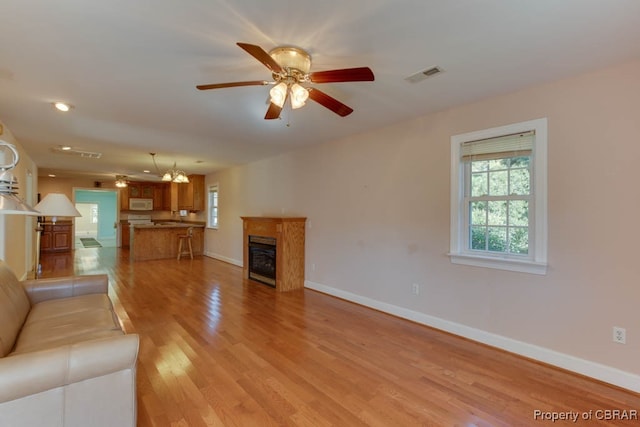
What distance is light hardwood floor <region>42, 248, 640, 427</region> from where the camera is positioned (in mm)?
1934

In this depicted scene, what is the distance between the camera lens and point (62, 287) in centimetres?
284

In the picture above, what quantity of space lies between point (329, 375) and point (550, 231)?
2.28 metres

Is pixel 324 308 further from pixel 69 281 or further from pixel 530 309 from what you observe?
pixel 69 281

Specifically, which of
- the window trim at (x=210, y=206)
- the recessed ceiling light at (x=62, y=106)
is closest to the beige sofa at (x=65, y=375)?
the recessed ceiling light at (x=62, y=106)

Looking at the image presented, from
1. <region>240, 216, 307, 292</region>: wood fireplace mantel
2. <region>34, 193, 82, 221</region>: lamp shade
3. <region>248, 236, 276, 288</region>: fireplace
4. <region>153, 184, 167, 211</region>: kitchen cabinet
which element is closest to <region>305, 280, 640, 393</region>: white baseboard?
<region>240, 216, 307, 292</region>: wood fireplace mantel

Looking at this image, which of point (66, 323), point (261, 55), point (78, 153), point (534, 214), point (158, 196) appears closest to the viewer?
point (261, 55)

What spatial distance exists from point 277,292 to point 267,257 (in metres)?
0.74

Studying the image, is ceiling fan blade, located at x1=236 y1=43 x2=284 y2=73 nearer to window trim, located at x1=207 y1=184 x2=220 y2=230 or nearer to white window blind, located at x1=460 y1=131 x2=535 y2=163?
white window blind, located at x1=460 y1=131 x2=535 y2=163

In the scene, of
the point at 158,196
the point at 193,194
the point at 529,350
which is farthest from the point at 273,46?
the point at 158,196

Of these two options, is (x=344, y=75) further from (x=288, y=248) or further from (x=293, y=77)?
(x=288, y=248)

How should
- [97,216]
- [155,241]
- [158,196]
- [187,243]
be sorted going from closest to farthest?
[155,241] < [187,243] < [158,196] < [97,216]

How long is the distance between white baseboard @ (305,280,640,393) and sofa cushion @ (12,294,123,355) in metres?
2.97

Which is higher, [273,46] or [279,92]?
[273,46]

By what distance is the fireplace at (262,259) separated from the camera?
5.23 m
